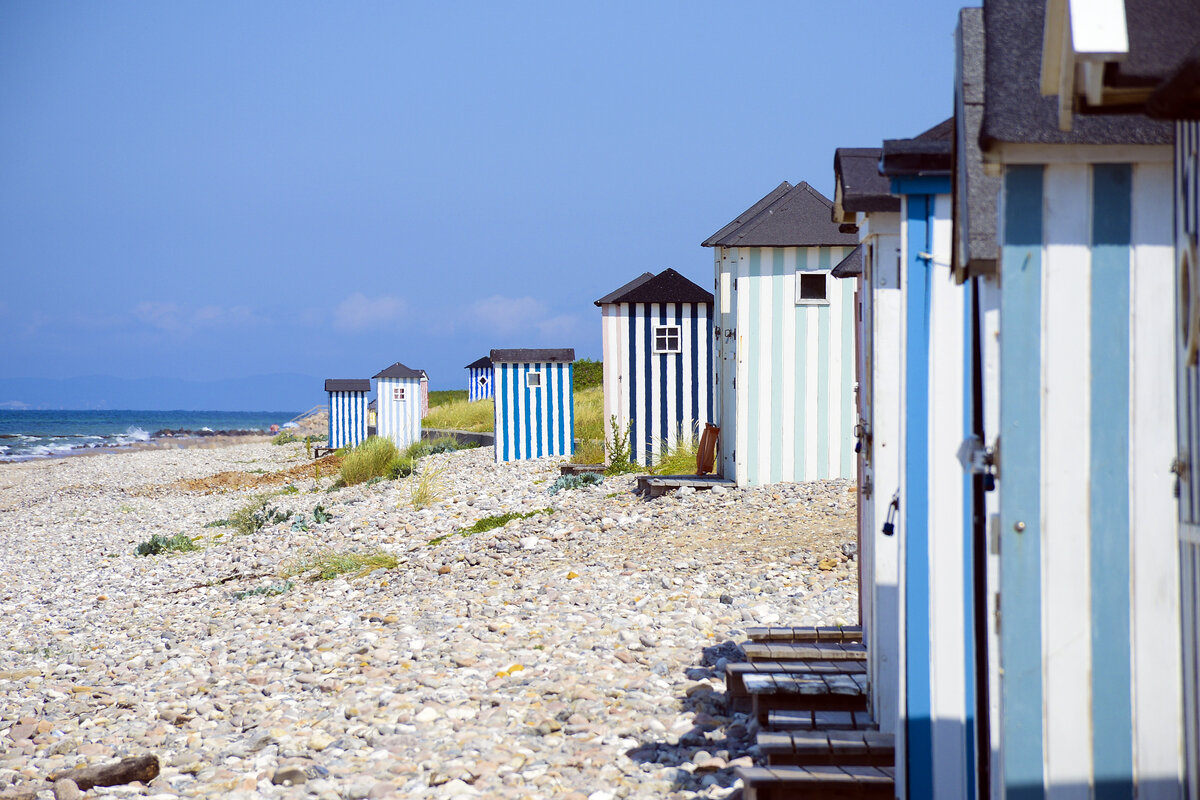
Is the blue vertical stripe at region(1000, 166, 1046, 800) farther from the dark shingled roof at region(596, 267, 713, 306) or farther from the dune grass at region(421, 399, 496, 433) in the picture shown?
the dune grass at region(421, 399, 496, 433)

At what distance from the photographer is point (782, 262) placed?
39.2ft

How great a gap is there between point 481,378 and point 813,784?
32872 millimetres

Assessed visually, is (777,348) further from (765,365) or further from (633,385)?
(633,385)

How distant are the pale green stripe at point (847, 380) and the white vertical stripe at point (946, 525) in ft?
28.0

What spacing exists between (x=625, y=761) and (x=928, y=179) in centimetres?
279

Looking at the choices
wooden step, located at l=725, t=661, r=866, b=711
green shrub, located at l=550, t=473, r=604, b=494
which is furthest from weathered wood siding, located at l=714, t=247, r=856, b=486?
wooden step, located at l=725, t=661, r=866, b=711

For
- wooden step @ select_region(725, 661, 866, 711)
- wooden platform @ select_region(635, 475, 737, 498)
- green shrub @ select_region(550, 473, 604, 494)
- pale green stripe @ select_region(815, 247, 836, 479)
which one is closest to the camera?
wooden step @ select_region(725, 661, 866, 711)

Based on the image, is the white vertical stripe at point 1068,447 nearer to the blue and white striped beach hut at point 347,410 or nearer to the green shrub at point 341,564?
the green shrub at point 341,564

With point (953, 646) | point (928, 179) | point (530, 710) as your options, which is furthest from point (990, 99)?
point (530, 710)

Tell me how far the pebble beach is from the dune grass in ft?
58.2

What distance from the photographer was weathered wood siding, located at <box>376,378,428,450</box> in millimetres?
27422

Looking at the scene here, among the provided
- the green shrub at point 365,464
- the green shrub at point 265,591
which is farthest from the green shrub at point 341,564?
the green shrub at point 365,464

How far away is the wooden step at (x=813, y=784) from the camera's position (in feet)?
12.3

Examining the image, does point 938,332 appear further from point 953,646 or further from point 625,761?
point 625,761
